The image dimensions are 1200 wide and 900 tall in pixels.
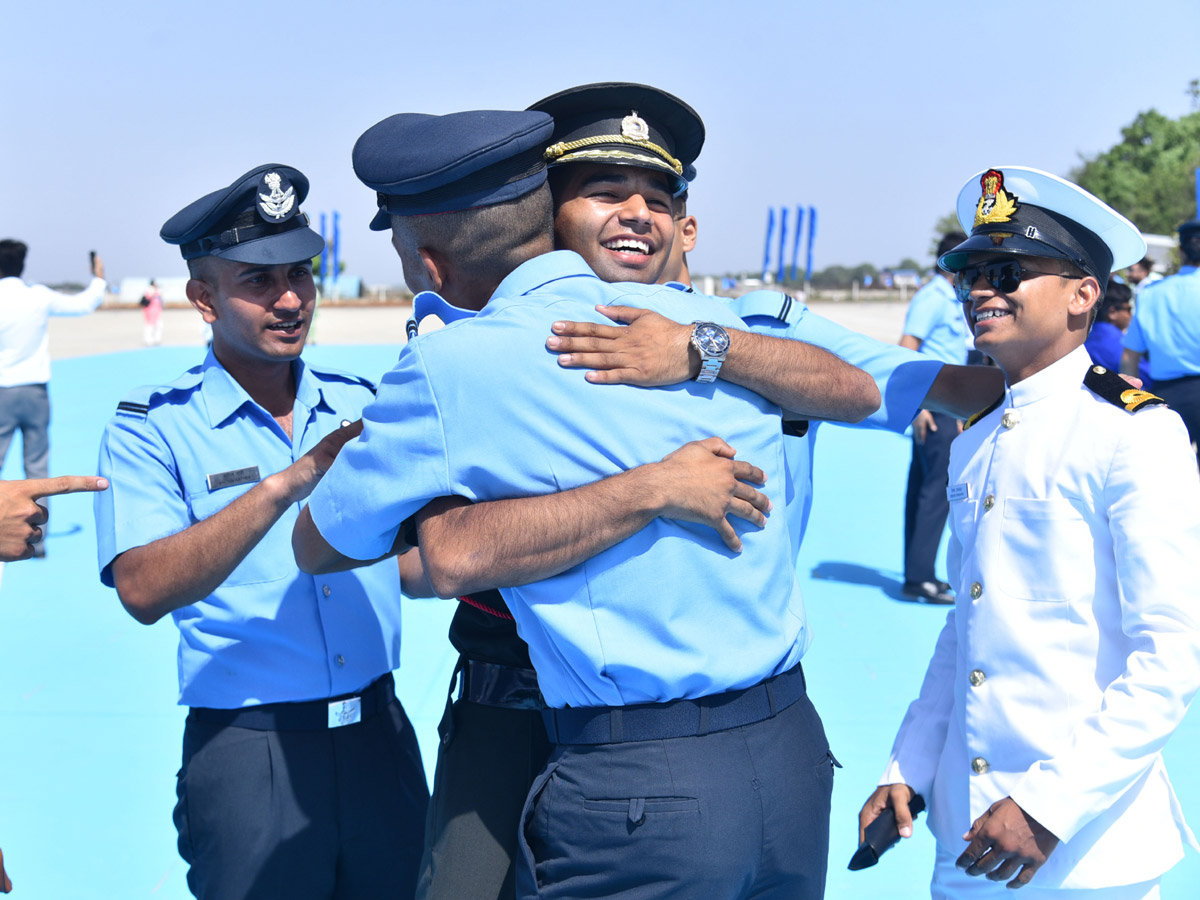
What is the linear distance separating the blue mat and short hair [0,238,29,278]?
1.96 meters

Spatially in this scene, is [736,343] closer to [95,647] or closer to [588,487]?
[588,487]

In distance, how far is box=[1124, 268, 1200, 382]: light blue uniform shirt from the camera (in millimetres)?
6648

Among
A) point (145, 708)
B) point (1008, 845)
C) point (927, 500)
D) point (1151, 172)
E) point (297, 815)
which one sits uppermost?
point (1151, 172)

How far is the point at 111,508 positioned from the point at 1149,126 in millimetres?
51238

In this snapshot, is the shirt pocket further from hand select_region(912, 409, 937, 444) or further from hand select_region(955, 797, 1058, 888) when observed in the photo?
hand select_region(912, 409, 937, 444)

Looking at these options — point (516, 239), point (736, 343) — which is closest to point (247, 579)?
point (516, 239)

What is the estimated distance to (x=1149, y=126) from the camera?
44344 millimetres

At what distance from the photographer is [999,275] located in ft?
6.47

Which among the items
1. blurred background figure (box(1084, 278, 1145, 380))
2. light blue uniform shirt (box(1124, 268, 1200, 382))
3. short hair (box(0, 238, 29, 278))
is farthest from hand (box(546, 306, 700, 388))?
short hair (box(0, 238, 29, 278))

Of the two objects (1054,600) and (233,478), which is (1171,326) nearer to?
(1054,600)

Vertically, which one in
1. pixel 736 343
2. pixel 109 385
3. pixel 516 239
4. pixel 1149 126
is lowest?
pixel 109 385

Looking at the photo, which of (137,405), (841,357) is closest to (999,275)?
(841,357)

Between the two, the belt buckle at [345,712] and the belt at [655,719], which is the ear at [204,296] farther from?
the belt at [655,719]

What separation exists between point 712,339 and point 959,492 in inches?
30.7
